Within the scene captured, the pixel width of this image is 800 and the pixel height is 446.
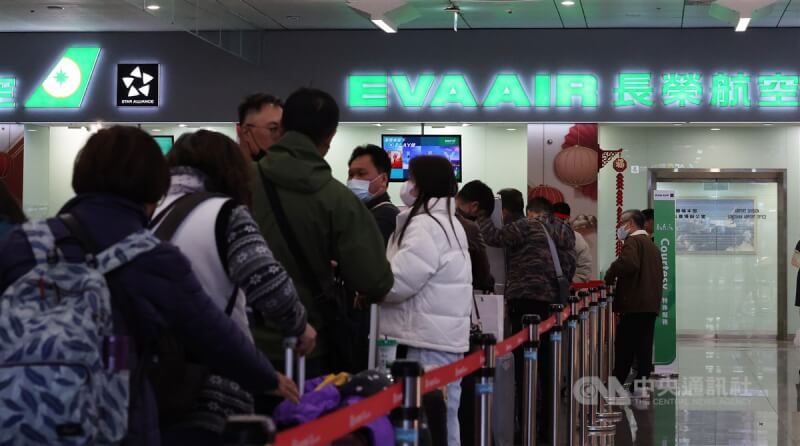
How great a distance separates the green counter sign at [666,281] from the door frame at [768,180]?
4058mm

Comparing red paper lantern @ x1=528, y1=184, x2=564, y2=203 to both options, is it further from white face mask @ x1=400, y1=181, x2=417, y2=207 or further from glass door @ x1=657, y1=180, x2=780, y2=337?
white face mask @ x1=400, y1=181, x2=417, y2=207

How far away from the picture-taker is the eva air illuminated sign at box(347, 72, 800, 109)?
14.2m

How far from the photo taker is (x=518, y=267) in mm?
7793

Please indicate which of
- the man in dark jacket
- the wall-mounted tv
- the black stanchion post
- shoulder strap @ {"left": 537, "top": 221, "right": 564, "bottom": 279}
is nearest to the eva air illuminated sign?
the wall-mounted tv

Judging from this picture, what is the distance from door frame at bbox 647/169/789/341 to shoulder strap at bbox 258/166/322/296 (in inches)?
470

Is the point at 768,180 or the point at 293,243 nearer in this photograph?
the point at 293,243

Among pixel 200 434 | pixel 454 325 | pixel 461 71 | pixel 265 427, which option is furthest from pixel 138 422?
pixel 461 71

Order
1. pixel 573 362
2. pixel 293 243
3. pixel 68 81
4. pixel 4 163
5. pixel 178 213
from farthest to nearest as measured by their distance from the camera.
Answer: pixel 4 163, pixel 68 81, pixel 573 362, pixel 293 243, pixel 178 213

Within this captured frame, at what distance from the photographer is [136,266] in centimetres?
237

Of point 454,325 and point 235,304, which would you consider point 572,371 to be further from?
point 235,304

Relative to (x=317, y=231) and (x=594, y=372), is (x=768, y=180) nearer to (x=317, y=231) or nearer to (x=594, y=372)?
(x=594, y=372)

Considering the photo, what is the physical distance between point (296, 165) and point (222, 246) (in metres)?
0.80

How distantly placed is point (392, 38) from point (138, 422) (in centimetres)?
1254

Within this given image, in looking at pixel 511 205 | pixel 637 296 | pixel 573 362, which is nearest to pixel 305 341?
pixel 573 362
